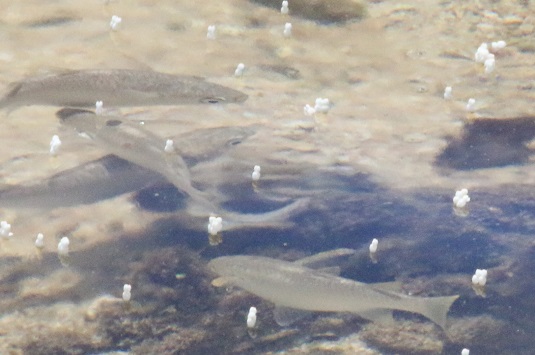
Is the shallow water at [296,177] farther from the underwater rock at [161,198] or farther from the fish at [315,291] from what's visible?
the fish at [315,291]

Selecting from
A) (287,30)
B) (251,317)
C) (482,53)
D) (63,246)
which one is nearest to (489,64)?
(482,53)

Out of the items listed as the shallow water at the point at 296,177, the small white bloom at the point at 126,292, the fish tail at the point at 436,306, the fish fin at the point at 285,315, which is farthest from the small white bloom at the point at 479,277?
the small white bloom at the point at 126,292

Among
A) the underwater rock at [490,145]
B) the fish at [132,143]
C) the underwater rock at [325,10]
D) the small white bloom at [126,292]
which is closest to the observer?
the small white bloom at [126,292]

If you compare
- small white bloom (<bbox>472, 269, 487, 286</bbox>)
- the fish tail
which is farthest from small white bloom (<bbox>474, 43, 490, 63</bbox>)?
the fish tail

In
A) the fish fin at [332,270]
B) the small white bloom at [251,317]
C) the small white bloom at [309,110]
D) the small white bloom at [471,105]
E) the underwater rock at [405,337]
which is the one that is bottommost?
the underwater rock at [405,337]

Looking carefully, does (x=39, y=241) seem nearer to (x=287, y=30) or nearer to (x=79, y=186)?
(x=79, y=186)

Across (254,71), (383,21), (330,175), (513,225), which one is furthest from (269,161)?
(383,21)

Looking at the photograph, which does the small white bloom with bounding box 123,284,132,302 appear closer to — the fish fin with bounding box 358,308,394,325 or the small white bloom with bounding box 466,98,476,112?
the fish fin with bounding box 358,308,394,325

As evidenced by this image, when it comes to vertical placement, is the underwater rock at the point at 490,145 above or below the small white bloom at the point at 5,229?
above
